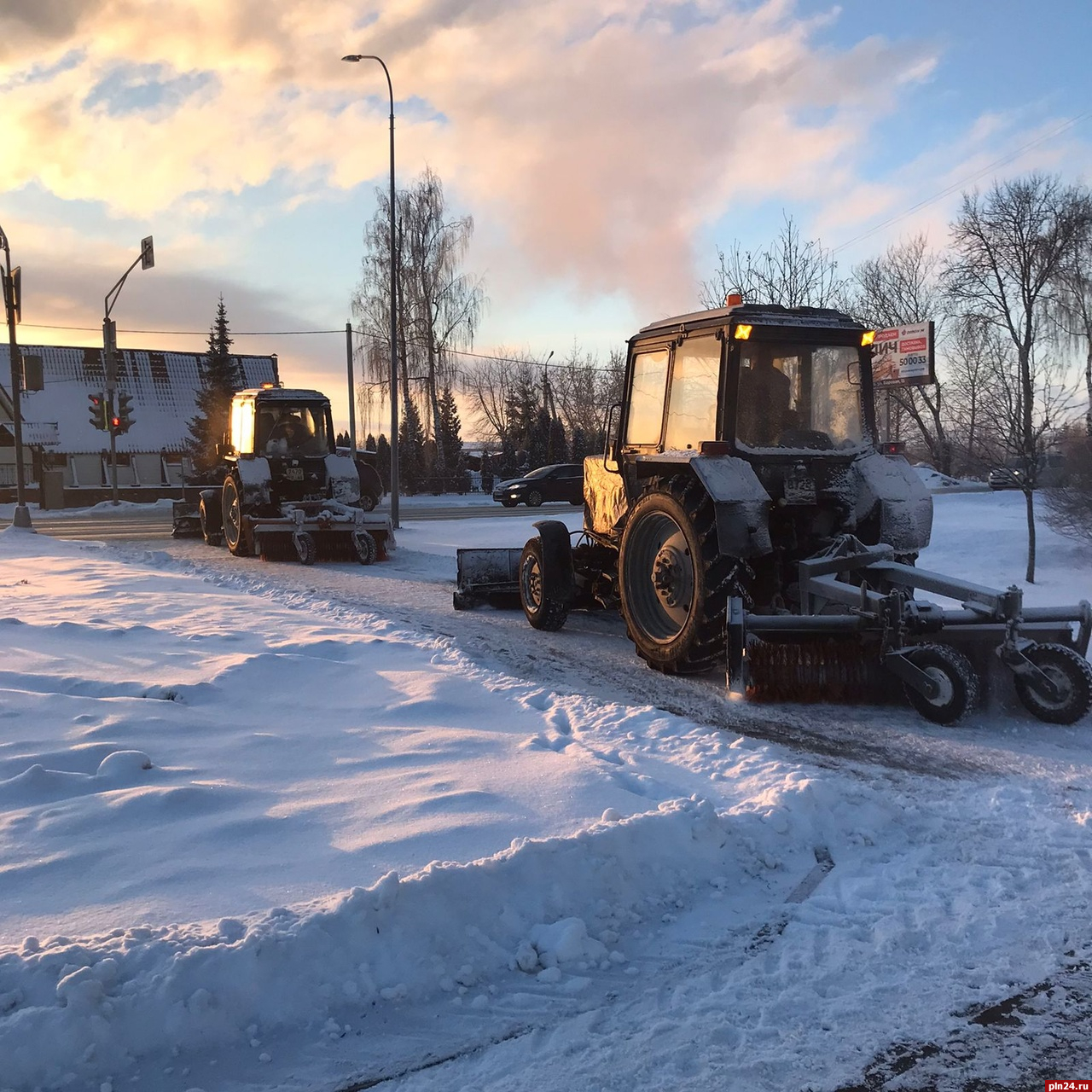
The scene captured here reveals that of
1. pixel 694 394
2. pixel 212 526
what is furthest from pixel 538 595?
pixel 212 526

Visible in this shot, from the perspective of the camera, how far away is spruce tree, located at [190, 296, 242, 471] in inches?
1633

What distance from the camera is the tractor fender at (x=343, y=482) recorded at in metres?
15.3

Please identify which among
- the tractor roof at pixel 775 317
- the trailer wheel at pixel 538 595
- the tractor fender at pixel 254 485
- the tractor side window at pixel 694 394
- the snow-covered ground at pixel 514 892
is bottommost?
the snow-covered ground at pixel 514 892

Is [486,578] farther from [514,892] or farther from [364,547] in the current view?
[514,892]

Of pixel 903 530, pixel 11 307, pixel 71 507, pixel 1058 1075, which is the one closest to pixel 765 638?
pixel 903 530

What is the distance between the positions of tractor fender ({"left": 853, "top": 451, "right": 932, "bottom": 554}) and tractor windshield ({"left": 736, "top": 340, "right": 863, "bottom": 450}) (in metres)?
0.32

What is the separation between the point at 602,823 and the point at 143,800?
188cm

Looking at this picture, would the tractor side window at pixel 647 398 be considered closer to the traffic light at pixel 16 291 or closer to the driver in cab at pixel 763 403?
the driver in cab at pixel 763 403

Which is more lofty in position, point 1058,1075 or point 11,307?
point 11,307

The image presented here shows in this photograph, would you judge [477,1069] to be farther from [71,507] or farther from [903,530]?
[71,507]

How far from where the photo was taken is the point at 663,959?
125 inches

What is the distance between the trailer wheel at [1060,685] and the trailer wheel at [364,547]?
10300mm

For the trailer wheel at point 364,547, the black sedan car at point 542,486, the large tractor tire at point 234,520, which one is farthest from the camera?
the black sedan car at point 542,486

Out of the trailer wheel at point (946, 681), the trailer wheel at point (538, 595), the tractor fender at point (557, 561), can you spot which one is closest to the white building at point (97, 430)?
the trailer wheel at point (538, 595)
